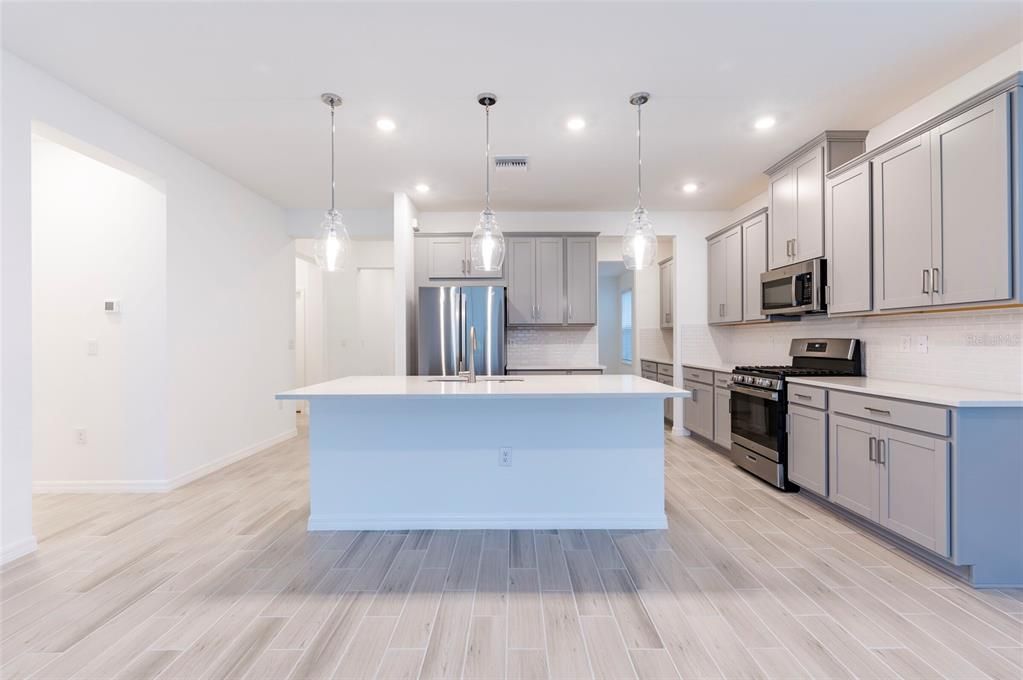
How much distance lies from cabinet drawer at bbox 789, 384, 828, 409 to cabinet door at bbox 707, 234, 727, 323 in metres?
1.82

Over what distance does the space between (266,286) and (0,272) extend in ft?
8.66

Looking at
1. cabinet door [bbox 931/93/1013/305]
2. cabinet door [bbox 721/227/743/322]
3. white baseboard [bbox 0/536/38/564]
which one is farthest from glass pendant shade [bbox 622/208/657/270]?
white baseboard [bbox 0/536/38/564]

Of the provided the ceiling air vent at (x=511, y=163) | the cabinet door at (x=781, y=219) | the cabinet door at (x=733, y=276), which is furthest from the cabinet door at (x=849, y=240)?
the ceiling air vent at (x=511, y=163)

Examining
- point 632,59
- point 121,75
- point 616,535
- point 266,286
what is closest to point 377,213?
point 266,286

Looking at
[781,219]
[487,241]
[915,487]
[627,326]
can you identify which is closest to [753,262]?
[781,219]

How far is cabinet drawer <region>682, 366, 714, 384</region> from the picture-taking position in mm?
4812

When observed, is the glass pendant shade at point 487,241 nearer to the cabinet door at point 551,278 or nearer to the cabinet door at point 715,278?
the cabinet door at point 551,278

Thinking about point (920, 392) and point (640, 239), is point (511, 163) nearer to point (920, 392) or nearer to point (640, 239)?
point (640, 239)

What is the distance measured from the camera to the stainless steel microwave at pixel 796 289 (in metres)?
3.52

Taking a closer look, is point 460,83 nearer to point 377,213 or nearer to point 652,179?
point 652,179

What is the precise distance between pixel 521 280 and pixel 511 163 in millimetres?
1553

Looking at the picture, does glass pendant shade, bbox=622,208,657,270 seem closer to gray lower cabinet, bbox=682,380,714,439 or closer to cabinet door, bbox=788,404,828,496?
cabinet door, bbox=788,404,828,496

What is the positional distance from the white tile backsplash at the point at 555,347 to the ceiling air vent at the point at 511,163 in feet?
6.74

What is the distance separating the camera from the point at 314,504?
9.47ft
